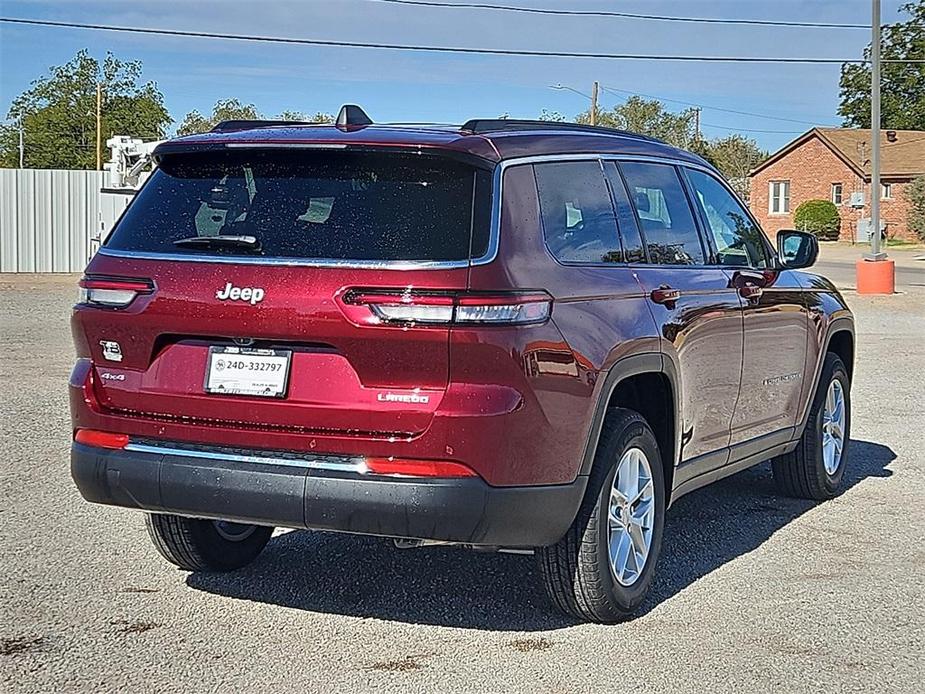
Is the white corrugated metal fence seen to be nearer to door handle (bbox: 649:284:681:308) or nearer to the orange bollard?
the orange bollard

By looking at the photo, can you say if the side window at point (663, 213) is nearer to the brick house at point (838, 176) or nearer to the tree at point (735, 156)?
the brick house at point (838, 176)

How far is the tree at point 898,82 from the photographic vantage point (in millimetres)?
81250

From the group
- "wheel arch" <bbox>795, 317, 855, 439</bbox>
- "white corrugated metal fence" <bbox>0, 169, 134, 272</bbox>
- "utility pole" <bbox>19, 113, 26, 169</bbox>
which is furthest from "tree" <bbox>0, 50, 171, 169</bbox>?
"wheel arch" <bbox>795, 317, 855, 439</bbox>

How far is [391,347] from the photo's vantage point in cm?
432

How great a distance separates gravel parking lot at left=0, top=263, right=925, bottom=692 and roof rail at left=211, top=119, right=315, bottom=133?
1922 mm

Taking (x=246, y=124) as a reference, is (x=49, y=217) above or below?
above

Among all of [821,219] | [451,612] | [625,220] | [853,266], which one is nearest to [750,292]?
[625,220]

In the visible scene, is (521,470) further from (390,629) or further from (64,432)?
(64,432)

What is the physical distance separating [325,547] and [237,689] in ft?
6.11

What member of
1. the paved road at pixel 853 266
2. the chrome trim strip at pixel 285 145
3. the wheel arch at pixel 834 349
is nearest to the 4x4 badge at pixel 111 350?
the chrome trim strip at pixel 285 145

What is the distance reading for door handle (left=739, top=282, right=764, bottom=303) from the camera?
6309 millimetres

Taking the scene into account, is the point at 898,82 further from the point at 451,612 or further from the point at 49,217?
the point at 451,612

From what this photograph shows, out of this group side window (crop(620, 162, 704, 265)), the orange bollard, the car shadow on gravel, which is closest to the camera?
the car shadow on gravel

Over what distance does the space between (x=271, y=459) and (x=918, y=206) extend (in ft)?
170
